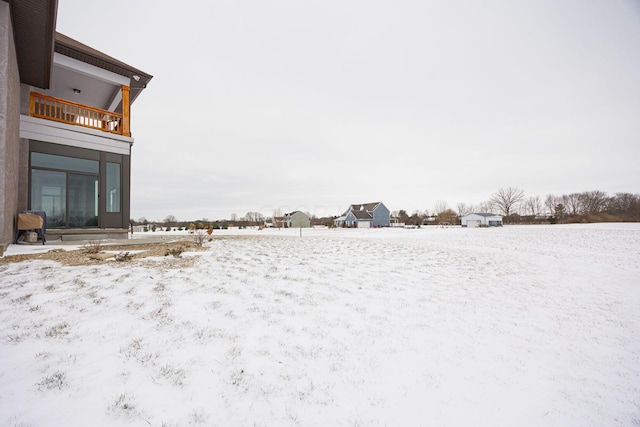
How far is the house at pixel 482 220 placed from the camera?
53.6 m

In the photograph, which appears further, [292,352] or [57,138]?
[57,138]

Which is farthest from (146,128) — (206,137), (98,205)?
(98,205)

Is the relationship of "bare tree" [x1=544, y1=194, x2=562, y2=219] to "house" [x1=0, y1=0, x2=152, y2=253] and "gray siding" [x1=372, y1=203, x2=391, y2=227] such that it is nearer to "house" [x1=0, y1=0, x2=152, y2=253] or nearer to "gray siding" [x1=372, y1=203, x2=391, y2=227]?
"gray siding" [x1=372, y1=203, x2=391, y2=227]

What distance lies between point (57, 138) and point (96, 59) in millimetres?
3749

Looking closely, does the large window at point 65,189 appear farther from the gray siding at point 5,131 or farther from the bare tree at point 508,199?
the bare tree at point 508,199

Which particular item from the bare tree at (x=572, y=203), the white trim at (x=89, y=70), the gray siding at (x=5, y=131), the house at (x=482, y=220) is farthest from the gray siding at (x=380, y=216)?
→ the gray siding at (x=5, y=131)

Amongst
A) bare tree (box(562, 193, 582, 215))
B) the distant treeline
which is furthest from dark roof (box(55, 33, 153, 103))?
bare tree (box(562, 193, 582, 215))

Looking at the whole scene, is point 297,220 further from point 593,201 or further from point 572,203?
point 572,203

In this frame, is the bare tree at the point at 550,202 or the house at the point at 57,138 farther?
the bare tree at the point at 550,202

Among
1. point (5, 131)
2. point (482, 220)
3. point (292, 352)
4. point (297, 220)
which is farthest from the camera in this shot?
point (297, 220)

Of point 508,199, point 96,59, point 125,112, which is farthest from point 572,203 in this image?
point 96,59

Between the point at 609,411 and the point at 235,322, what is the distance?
4.19 m

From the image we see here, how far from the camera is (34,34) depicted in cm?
759

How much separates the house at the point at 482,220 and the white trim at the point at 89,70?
60.5 m
